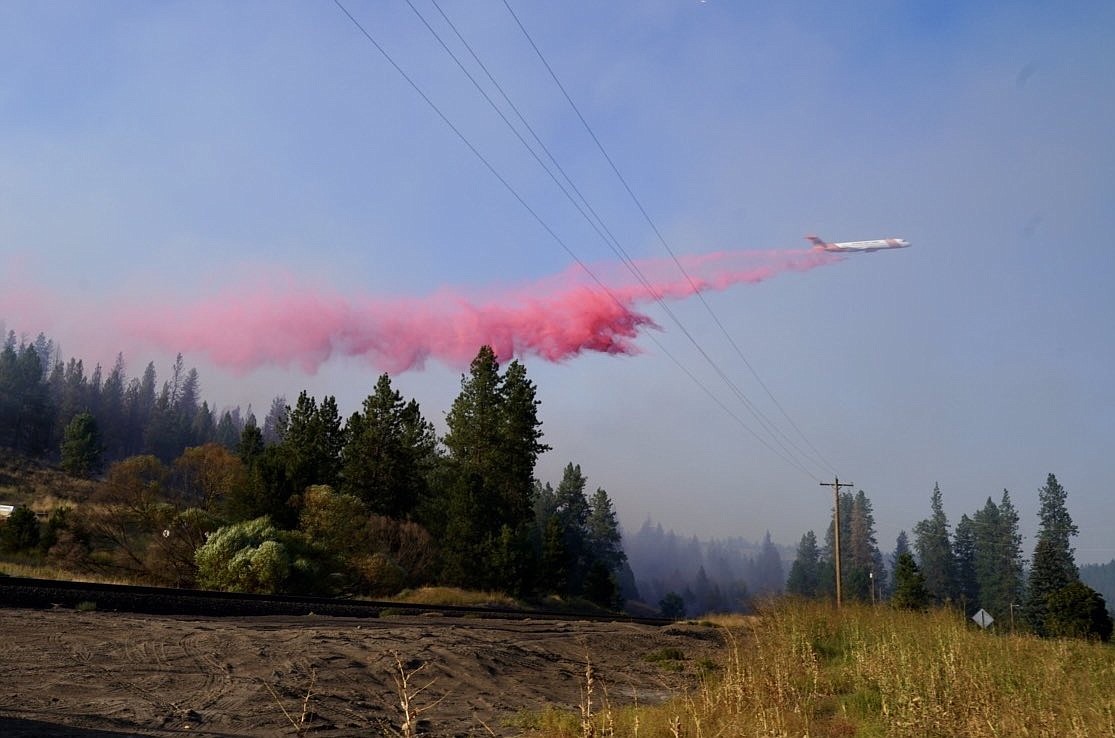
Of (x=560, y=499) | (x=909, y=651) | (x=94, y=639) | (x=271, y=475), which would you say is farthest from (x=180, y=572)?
(x=560, y=499)

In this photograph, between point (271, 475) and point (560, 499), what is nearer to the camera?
point (271, 475)

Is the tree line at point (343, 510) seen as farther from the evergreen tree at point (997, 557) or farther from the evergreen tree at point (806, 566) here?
the evergreen tree at point (806, 566)

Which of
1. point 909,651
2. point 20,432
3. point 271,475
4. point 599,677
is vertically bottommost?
point 599,677

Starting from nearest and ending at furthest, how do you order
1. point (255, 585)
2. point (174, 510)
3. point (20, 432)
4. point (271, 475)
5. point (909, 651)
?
point (909, 651)
point (255, 585)
point (174, 510)
point (271, 475)
point (20, 432)

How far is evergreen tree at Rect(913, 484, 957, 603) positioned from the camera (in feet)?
392

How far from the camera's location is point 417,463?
66.4 meters

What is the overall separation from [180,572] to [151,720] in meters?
33.3

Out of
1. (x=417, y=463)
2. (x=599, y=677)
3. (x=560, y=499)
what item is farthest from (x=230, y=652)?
(x=560, y=499)

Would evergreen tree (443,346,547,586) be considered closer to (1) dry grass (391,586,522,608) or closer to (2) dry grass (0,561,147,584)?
(1) dry grass (391,586,522,608)

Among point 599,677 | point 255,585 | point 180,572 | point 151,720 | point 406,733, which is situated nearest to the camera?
point 406,733

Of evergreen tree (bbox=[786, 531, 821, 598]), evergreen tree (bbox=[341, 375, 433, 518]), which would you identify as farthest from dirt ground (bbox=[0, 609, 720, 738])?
evergreen tree (bbox=[786, 531, 821, 598])

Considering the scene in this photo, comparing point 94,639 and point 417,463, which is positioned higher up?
point 417,463

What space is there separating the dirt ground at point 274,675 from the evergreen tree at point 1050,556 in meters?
67.6

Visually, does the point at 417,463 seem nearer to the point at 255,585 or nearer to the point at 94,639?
the point at 255,585
